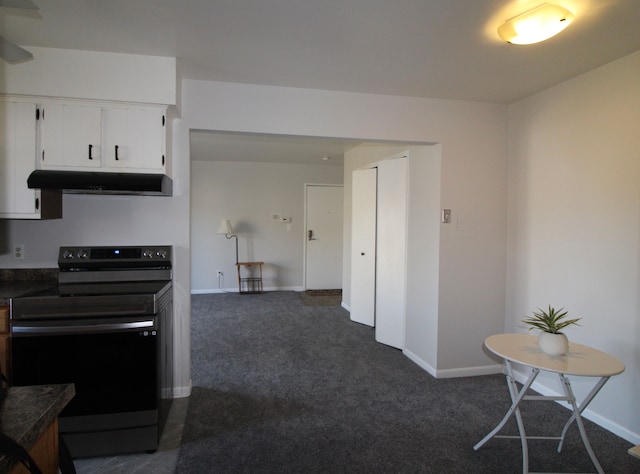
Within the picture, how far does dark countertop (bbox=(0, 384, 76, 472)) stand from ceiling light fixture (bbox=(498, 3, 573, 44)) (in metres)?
2.39

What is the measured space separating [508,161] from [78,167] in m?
3.41

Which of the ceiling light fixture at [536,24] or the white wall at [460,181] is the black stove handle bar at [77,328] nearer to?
the white wall at [460,181]

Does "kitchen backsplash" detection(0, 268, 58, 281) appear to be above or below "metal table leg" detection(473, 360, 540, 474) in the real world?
above

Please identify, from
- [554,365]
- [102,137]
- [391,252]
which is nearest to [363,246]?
[391,252]

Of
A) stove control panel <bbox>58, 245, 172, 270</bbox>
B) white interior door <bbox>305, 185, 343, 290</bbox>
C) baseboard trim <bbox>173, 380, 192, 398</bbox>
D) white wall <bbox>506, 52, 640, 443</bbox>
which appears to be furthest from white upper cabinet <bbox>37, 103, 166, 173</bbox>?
white interior door <bbox>305, 185, 343, 290</bbox>

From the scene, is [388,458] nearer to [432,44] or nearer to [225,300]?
[432,44]

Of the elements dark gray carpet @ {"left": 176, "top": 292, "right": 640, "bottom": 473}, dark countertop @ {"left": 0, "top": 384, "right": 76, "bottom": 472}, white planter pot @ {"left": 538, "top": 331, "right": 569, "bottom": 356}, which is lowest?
dark gray carpet @ {"left": 176, "top": 292, "right": 640, "bottom": 473}

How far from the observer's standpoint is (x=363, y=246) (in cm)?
477

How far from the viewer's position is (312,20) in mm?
1960

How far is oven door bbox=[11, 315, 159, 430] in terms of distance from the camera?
2031 mm

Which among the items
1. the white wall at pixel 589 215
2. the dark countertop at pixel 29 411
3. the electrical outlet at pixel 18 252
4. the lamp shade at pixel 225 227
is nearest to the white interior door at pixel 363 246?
the white wall at pixel 589 215

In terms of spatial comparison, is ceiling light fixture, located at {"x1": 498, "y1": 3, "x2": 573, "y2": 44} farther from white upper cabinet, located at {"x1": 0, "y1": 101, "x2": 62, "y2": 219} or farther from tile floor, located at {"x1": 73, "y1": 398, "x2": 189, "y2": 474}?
tile floor, located at {"x1": 73, "y1": 398, "x2": 189, "y2": 474}

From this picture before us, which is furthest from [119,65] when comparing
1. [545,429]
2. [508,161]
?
[545,429]

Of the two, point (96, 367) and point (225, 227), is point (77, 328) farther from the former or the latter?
point (225, 227)
